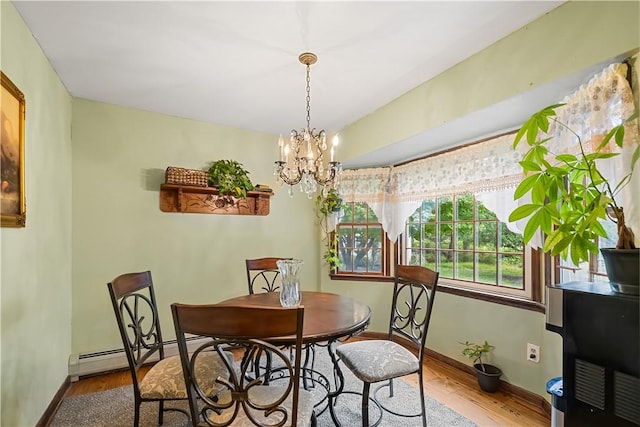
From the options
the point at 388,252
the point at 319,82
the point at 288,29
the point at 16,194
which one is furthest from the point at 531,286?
the point at 16,194

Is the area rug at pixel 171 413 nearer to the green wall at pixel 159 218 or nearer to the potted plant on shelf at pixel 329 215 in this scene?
the green wall at pixel 159 218

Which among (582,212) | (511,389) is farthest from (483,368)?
(582,212)

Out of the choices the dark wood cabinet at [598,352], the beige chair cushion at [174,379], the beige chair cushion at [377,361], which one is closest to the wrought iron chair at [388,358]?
the beige chair cushion at [377,361]

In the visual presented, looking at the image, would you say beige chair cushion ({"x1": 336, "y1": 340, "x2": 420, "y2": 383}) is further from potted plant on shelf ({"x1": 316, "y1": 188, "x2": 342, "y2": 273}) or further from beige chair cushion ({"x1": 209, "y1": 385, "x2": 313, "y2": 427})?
potted plant on shelf ({"x1": 316, "y1": 188, "x2": 342, "y2": 273})

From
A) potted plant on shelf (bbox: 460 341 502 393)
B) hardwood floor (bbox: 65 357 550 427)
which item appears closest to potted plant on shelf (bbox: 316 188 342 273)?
hardwood floor (bbox: 65 357 550 427)

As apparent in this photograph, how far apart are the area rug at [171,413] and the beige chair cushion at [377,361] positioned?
476 mm

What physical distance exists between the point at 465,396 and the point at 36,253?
10.3ft

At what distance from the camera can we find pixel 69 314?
2.59m

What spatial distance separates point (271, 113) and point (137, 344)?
2.26 metres

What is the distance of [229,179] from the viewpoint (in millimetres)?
3158

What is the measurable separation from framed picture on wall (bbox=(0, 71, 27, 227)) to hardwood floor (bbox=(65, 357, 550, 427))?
165 centimetres

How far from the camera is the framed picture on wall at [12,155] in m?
1.49

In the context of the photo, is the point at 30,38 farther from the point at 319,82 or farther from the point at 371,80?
the point at 371,80

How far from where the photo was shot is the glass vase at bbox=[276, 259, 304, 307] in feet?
6.22
